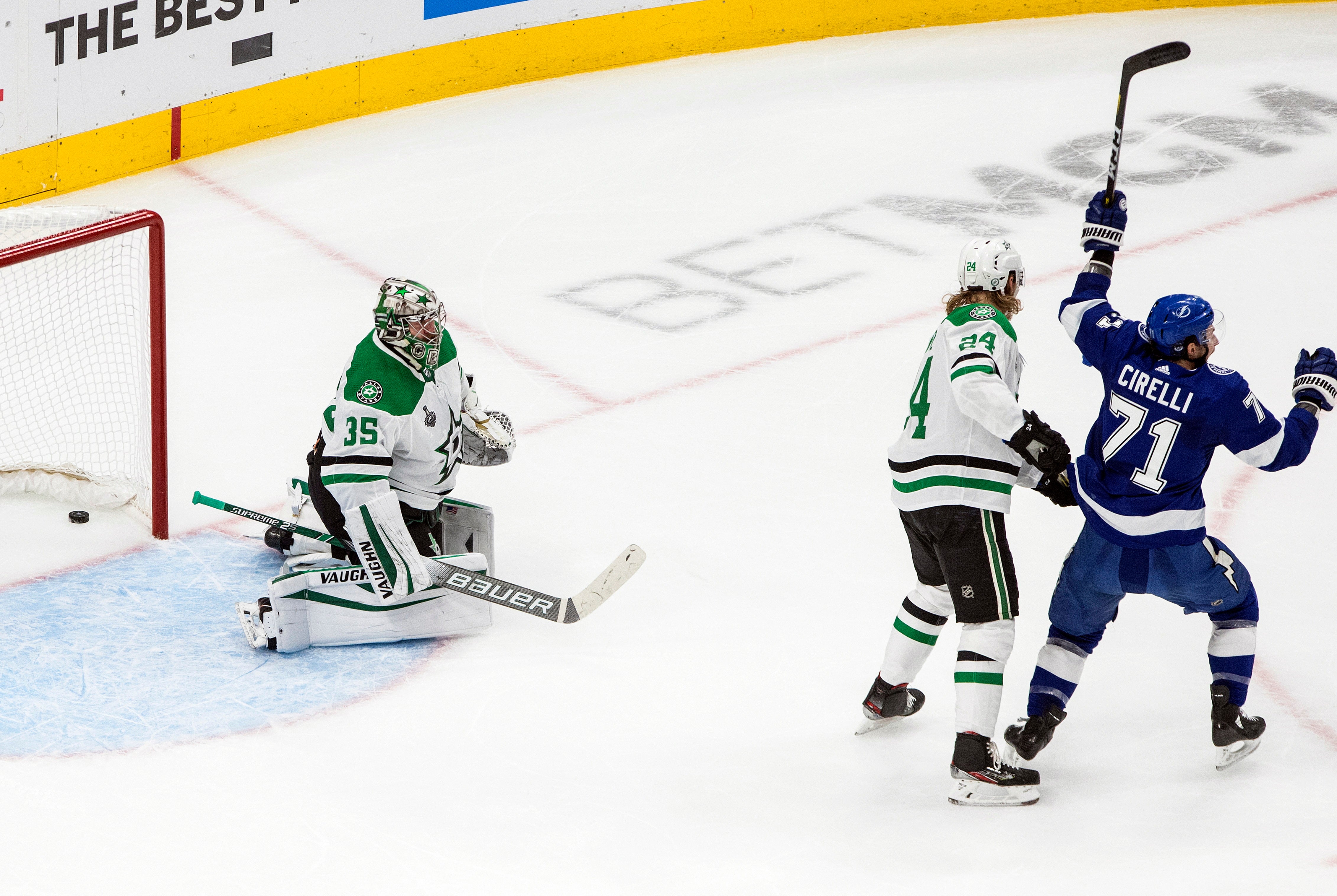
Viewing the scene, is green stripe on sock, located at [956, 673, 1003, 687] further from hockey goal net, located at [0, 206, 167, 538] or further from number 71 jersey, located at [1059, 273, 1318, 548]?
hockey goal net, located at [0, 206, 167, 538]

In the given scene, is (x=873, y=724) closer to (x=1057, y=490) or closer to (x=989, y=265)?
(x=1057, y=490)

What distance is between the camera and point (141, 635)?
413 centimetres

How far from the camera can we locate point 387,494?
3.91 meters

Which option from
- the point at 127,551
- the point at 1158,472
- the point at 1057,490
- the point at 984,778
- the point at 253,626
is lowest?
the point at 127,551

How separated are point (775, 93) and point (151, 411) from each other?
438cm

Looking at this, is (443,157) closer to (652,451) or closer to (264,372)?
(264,372)

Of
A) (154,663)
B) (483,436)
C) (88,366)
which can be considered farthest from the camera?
(88,366)

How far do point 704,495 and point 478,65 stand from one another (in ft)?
13.3

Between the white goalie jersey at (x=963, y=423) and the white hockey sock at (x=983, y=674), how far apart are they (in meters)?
0.25

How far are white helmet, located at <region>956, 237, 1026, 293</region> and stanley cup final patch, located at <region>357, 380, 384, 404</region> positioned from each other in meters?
1.37

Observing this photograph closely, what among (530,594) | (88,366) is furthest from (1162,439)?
(88,366)

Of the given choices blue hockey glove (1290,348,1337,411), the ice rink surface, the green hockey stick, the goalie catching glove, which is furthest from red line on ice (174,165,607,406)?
blue hockey glove (1290,348,1337,411)

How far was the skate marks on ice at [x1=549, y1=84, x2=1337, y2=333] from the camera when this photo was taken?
6.31 metres

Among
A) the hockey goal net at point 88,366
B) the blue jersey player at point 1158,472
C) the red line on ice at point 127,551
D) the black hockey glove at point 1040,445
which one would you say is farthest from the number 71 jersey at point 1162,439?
the hockey goal net at point 88,366
